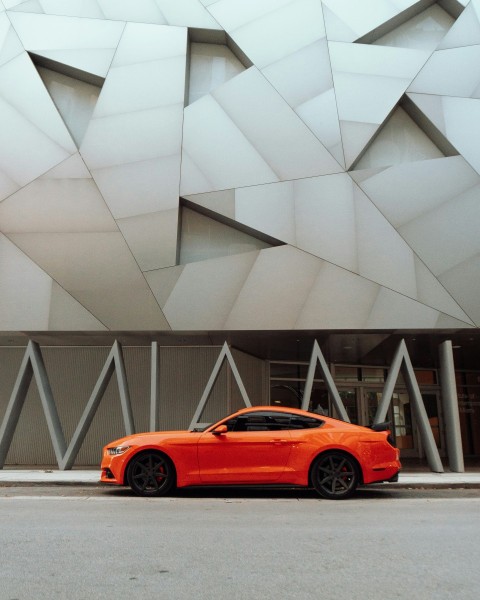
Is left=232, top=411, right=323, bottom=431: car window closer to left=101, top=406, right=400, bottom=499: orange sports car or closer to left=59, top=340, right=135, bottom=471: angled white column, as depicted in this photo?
left=101, top=406, right=400, bottom=499: orange sports car

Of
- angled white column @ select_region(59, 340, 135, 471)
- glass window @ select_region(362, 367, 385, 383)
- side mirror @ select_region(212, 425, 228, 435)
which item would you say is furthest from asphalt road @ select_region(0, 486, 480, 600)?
glass window @ select_region(362, 367, 385, 383)

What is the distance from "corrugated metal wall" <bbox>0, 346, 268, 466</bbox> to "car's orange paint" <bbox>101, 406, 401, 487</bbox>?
7.73m

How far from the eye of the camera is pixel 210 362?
A: 16.0 metres

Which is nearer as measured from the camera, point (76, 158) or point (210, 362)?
point (76, 158)

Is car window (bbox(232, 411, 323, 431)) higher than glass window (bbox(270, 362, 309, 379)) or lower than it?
lower

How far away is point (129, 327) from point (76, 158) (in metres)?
4.73

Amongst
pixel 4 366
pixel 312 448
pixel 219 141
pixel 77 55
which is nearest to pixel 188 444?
pixel 312 448

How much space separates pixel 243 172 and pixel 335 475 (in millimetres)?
8310

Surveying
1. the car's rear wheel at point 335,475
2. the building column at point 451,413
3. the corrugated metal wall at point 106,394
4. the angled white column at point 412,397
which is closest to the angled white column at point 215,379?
the corrugated metal wall at point 106,394

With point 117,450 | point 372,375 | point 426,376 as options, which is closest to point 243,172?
point 117,450

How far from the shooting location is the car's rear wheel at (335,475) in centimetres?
803

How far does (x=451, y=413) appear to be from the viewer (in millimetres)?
13547

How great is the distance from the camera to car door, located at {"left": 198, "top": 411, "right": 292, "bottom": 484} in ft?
26.3

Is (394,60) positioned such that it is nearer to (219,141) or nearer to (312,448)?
(219,141)
